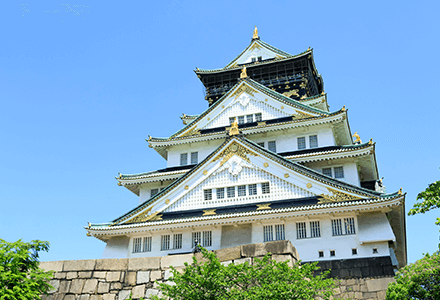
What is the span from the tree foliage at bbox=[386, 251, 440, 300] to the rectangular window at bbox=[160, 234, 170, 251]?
13688 mm

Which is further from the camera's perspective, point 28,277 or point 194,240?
point 194,240

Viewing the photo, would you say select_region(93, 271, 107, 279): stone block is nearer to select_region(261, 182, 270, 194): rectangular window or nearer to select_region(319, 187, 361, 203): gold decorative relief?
select_region(261, 182, 270, 194): rectangular window

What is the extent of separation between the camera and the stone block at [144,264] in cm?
1390

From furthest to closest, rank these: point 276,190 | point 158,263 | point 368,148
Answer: point 368,148 → point 276,190 → point 158,263

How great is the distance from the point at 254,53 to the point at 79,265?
1231 inches

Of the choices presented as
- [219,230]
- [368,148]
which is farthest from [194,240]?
[368,148]

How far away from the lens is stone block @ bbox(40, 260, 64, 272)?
46.9 feet

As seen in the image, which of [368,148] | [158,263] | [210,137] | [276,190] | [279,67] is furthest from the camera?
[279,67]

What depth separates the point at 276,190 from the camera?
25.1m

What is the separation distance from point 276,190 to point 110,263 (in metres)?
12.8

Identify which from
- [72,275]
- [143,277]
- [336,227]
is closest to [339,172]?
[336,227]

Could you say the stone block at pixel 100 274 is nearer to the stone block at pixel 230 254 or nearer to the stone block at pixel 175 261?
the stone block at pixel 175 261

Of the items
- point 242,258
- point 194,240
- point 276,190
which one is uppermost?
point 276,190

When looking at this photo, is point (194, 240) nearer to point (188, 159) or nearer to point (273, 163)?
point (273, 163)
